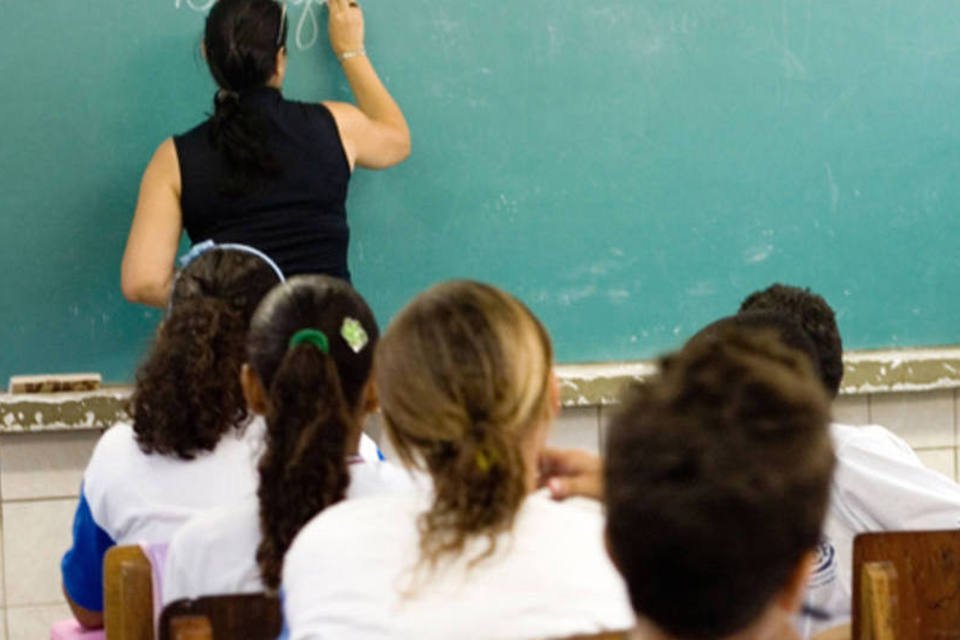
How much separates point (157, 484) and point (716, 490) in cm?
138

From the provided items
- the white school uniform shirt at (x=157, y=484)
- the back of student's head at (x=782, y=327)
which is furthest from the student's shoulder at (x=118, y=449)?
the back of student's head at (x=782, y=327)

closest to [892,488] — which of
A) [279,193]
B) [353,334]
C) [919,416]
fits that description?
[353,334]

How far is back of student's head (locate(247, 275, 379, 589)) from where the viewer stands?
1731mm

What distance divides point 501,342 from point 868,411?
2.22 m

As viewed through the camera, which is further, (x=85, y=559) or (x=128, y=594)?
(x=85, y=559)

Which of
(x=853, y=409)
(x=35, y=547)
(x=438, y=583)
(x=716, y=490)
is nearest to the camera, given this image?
(x=716, y=490)

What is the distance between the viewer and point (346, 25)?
3156 millimetres

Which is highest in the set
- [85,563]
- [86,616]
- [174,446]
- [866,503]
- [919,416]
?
[174,446]

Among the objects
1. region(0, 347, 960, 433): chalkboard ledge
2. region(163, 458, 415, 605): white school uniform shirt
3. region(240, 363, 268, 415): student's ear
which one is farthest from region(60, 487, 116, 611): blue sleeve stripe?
region(0, 347, 960, 433): chalkboard ledge

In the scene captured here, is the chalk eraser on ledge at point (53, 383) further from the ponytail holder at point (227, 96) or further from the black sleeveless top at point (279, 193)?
the ponytail holder at point (227, 96)

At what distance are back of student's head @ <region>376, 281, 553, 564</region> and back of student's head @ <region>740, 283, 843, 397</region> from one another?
1.04 meters

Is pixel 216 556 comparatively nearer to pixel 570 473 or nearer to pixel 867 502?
pixel 570 473

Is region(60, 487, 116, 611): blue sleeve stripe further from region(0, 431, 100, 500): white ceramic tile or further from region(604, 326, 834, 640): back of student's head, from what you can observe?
region(604, 326, 834, 640): back of student's head

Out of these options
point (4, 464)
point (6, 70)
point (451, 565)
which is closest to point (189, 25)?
point (6, 70)
